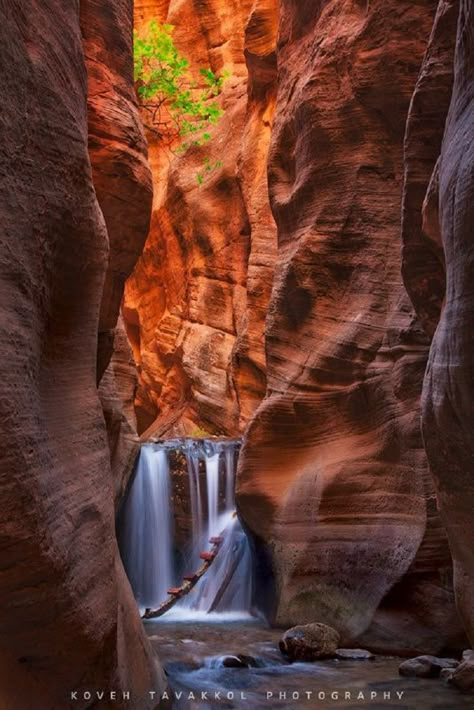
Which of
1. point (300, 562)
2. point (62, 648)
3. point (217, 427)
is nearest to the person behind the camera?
point (62, 648)

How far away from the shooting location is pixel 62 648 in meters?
4.30

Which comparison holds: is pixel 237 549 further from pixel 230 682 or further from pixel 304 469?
pixel 230 682

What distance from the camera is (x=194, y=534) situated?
45.5ft

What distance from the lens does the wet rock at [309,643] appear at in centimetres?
859

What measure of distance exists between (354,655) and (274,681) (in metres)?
1.36

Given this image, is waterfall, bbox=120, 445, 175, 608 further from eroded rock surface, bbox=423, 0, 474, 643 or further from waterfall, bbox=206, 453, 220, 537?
eroded rock surface, bbox=423, 0, 474, 643

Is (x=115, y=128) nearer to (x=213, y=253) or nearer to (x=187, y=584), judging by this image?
(x=187, y=584)

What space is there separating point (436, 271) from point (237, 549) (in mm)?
7254

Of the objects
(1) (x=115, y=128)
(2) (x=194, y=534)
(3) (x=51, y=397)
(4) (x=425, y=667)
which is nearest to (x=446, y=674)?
(4) (x=425, y=667)

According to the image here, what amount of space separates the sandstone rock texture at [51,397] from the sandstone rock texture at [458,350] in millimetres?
2510

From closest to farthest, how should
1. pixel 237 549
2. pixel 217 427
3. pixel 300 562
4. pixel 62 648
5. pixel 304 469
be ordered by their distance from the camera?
1. pixel 62 648
2. pixel 300 562
3. pixel 304 469
4. pixel 237 549
5. pixel 217 427

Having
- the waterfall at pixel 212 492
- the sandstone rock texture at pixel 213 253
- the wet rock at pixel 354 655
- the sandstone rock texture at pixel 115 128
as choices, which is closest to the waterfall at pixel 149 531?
the waterfall at pixel 212 492

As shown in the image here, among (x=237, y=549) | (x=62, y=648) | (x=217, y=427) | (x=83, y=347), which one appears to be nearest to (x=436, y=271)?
(x=83, y=347)

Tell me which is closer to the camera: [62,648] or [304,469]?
[62,648]
